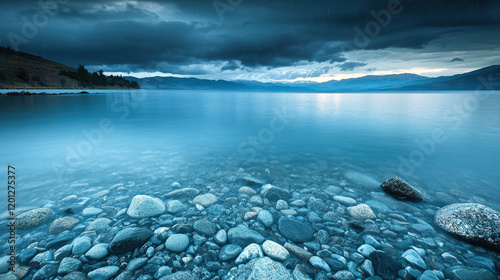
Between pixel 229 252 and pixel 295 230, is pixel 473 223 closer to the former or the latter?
pixel 295 230

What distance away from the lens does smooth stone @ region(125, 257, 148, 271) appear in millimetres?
4047

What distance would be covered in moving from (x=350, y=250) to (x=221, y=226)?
10.4 feet

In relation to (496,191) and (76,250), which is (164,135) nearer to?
(76,250)

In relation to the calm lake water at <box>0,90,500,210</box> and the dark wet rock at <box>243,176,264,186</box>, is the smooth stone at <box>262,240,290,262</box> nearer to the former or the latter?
the dark wet rock at <box>243,176,264,186</box>

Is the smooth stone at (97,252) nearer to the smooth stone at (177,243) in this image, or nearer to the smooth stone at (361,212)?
the smooth stone at (177,243)

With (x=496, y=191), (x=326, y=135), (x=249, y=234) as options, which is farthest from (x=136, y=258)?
(x=326, y=135)

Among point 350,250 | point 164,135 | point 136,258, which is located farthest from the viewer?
point 164,135

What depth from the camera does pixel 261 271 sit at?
388 cm

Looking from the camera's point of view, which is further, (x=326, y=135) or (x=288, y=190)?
(x=326, y=135)

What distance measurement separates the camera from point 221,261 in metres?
4.38

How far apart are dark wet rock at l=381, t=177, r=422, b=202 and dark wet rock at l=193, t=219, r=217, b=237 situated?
6291mm

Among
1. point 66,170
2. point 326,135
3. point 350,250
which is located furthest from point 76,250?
point 326,135

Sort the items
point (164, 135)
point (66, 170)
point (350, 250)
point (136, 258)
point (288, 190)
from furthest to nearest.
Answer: point (164, 135), point (66, 170), point (288, 190), point (350, 250), point (136, 258)

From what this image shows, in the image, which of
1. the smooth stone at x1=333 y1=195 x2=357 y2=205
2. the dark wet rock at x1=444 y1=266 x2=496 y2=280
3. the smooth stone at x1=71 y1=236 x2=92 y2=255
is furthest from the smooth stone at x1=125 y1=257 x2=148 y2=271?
the dark wet rock at x1=444 y1=266 x2=496 y2=280
